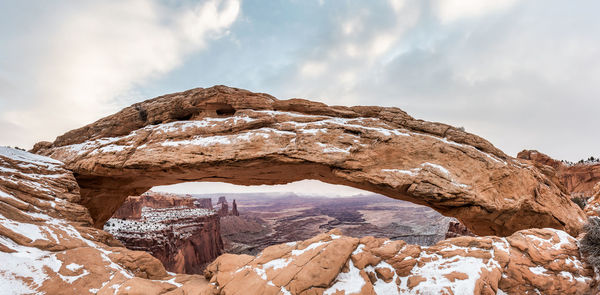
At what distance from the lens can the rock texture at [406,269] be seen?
437 centimetres

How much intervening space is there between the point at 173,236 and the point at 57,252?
2532 cm

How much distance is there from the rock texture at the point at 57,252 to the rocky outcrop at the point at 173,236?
1719 centimetres

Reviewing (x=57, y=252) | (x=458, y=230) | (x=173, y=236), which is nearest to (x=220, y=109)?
(x=57, y=252)

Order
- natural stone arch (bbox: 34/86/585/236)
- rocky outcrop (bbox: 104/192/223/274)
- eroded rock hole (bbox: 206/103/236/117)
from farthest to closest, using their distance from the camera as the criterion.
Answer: rocky outcrop (bbox: 104/192/223/274) → eroded rock hole (bbox: 206/103/236/117) → natural stone arch (bbox: 34/86/585/236)

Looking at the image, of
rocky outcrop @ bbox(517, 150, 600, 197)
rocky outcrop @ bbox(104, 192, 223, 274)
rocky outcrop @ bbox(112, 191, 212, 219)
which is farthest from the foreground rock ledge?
rocky outcrop @ bbox(112, 191, 212, 219)

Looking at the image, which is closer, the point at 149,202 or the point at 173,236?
the point at 173,236

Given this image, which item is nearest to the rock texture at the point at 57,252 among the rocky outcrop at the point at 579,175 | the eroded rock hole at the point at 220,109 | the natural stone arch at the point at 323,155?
the natural stone arch at the point at 323,155

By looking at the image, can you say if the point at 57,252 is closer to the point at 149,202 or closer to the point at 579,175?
the point at 579,175

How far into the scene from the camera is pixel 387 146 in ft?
32.3

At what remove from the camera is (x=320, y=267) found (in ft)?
14.8

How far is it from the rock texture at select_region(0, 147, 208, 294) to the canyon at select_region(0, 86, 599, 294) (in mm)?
37

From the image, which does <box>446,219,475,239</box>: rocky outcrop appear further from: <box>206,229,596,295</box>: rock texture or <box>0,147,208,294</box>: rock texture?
<box>0,147,208,294</box>: rock texture

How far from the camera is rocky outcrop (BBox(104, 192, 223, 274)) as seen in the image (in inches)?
915

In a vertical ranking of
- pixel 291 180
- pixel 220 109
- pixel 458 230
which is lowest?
pixel 458 230
